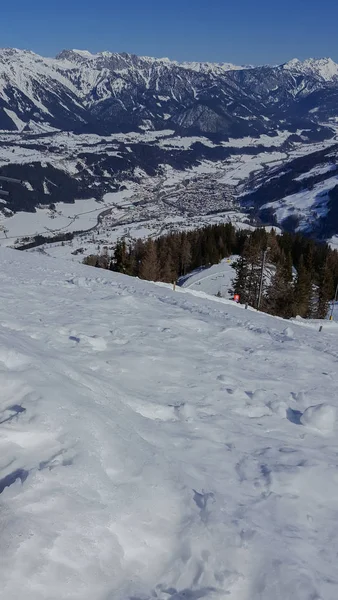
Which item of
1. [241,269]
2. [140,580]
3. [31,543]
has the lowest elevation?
[140,580]

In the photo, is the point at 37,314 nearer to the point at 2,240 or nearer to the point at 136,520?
the point at 136,520

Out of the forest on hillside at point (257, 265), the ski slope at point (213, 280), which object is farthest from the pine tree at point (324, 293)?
the ski slope at point (213, 280)

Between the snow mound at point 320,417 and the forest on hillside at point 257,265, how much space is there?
108ft

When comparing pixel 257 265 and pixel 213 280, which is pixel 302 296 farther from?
pixel 213 280

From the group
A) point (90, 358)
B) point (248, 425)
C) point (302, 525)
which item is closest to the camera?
point (302, 525)

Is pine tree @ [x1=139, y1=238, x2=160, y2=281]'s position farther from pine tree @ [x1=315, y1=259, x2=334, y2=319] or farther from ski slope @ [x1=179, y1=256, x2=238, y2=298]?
pine tree @ [x1=315, y1=259, x2=334, y2=319]

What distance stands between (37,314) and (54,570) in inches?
413

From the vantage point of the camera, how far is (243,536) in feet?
16.3

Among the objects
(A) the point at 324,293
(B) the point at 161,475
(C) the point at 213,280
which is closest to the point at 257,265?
(A) the point at 324,293

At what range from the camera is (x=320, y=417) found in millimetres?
8461

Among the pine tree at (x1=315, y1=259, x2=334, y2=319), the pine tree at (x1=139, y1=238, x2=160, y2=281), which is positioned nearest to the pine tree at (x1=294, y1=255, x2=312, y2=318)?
the pine tree at (x1=315, y1=259, x2=334, y2=319)

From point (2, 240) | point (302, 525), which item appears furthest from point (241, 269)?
point (2, 240)

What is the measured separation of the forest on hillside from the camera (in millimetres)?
48094

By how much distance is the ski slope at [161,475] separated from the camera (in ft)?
13.9
